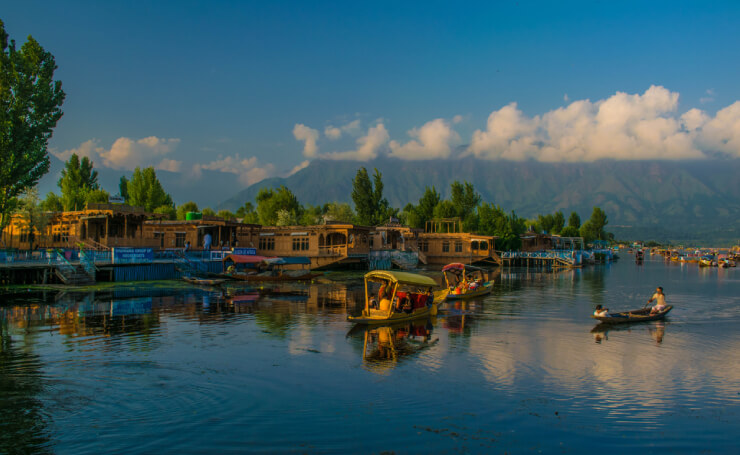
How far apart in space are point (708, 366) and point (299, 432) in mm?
16189

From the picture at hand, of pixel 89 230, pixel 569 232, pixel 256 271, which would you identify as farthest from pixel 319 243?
pixel 569 232

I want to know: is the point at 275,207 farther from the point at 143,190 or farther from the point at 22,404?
the point at 22,404

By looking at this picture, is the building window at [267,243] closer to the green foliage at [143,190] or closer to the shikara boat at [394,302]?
the green foliage at [143,190]

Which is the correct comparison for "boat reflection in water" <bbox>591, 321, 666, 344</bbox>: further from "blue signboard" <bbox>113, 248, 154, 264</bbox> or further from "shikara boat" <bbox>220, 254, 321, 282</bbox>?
"blue signboard" <bbox>113, 248, 154, 264</bbox>

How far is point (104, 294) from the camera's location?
35.7 metres

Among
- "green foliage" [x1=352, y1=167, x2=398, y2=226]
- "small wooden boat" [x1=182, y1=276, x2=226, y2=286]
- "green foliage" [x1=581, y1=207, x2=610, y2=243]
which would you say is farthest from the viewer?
"green foliage" [x1=581, y1=207, x2=610, y2=243]

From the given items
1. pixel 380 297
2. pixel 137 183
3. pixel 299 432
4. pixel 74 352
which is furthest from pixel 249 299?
pixel 137 183

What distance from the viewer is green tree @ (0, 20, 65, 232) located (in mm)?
39469

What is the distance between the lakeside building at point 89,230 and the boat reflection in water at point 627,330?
45.8 metres

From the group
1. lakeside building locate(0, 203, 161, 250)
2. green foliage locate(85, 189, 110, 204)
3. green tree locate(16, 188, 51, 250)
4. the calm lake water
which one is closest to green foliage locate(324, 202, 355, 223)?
green foliage locate(85, 189, 110, 204)

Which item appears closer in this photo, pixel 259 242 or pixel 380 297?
pixel 380 297

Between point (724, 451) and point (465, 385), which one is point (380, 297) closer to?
point (465, 385)

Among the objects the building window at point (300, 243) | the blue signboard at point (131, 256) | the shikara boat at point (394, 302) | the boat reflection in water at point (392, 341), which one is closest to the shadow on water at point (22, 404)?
the boat reflection in water at point (392, 341)

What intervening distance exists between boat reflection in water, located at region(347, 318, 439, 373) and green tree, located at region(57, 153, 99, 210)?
7462cm
